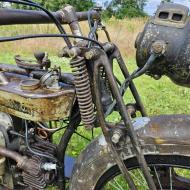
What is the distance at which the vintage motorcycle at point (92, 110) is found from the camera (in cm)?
193

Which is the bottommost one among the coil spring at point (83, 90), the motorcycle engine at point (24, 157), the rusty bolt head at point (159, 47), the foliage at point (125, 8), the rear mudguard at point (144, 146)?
the foliage at point (125, 8)

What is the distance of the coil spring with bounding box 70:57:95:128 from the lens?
198 cm

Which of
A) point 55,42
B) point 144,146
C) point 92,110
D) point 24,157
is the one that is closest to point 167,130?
point 144,146

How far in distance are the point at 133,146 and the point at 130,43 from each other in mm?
10336

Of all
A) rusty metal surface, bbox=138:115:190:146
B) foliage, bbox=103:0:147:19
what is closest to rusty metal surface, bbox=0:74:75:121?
rusty metal surface, bbox=138:115:190:146

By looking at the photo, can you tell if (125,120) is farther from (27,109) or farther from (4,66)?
(4,66)

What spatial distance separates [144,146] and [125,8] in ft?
120

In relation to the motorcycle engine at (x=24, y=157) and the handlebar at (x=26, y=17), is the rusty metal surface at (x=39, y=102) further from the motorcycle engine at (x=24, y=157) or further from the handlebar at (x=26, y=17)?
the handlebar at (x=26, y=17)

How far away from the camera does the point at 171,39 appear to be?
1886 mm

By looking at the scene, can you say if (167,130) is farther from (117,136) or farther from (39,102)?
(39,102)

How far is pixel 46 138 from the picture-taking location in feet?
8.39

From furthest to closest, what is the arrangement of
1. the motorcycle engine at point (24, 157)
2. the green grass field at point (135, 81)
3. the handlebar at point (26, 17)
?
the green grass field at point (135, 81), the motorcycle engine at point (24, 157), the handlebar at point (26, 17)

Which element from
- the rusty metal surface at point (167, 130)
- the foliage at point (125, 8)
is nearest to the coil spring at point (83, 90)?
the rusty metal surface at point (167, 130)

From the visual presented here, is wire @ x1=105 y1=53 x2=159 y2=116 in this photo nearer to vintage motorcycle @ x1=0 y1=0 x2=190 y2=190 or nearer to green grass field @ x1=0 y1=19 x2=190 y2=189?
vintage motorcycle @ x1=0 y1=0 x2=190 y2=190
